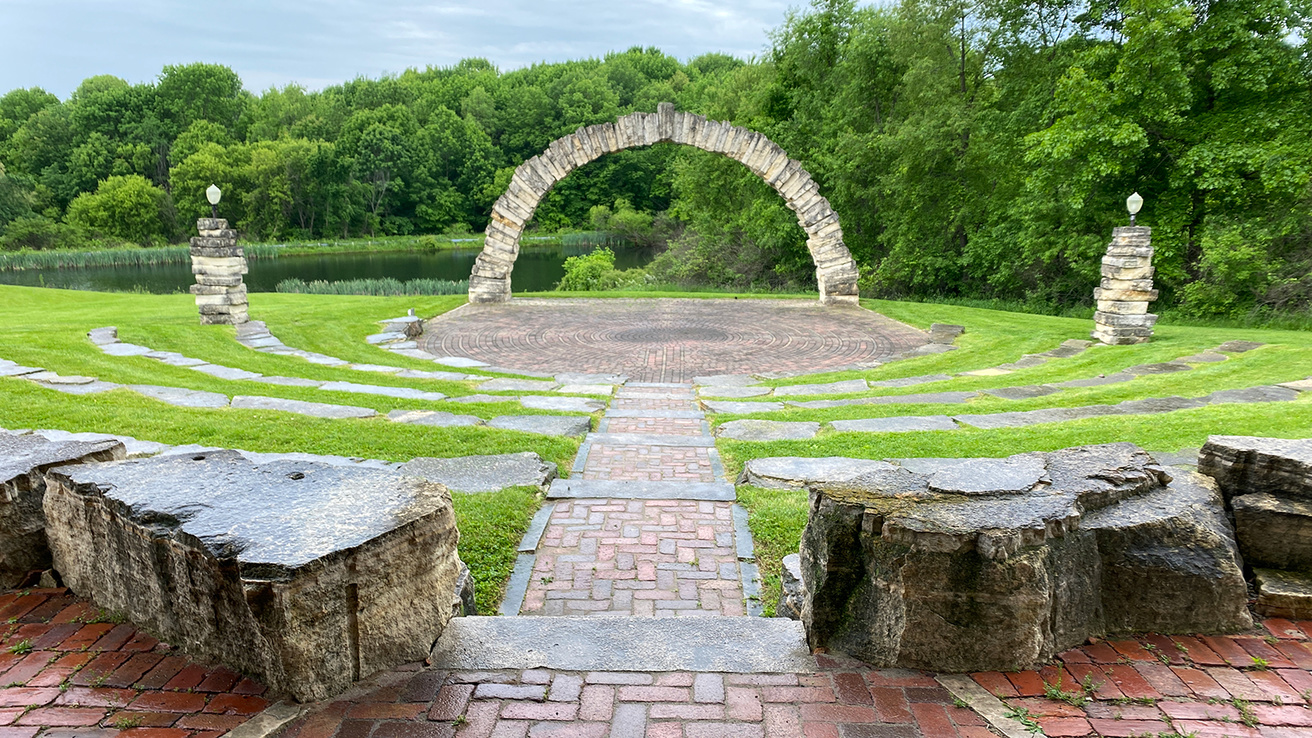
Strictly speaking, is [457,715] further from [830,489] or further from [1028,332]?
[1028,332]

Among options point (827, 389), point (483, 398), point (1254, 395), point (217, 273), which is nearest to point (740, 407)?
point (827, 389)

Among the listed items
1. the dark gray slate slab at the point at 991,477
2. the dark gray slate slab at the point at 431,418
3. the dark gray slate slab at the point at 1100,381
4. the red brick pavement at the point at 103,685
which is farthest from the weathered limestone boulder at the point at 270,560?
the dark gray slate slab at the point at 1100,381

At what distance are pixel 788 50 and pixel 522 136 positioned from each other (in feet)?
157

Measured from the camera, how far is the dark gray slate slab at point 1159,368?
372 inches

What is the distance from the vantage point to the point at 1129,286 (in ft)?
38.5

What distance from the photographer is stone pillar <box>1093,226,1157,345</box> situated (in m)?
11.6

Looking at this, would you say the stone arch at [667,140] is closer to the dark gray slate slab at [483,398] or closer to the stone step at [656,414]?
the dark gray slate slab at [483,398]

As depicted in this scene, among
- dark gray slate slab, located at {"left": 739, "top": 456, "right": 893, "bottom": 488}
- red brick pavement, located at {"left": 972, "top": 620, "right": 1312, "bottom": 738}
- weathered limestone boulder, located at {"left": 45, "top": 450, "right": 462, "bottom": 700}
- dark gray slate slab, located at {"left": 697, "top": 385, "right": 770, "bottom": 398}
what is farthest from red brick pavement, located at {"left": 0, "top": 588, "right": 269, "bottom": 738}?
dark gray slate slab, located at {"left": 697, "top": 385, "right": 770, "bottom": 398}

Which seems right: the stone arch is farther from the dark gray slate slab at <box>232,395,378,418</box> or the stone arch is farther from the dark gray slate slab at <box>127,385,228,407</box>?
the dark gray slate slab at <box>232,395,378,418</box>

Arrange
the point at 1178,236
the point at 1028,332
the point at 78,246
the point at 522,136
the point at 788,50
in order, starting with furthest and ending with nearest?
1. the point at 522,136
2. the point at 78,246
3. the point at 788,50
4. the point at 1178,236
5. the point at 1028,332

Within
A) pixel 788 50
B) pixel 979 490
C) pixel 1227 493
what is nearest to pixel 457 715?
pixel 979 490

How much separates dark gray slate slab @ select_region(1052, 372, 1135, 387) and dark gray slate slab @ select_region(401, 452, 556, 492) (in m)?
6.60

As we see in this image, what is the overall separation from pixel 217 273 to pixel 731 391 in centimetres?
963

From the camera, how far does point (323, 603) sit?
261 centimetres
